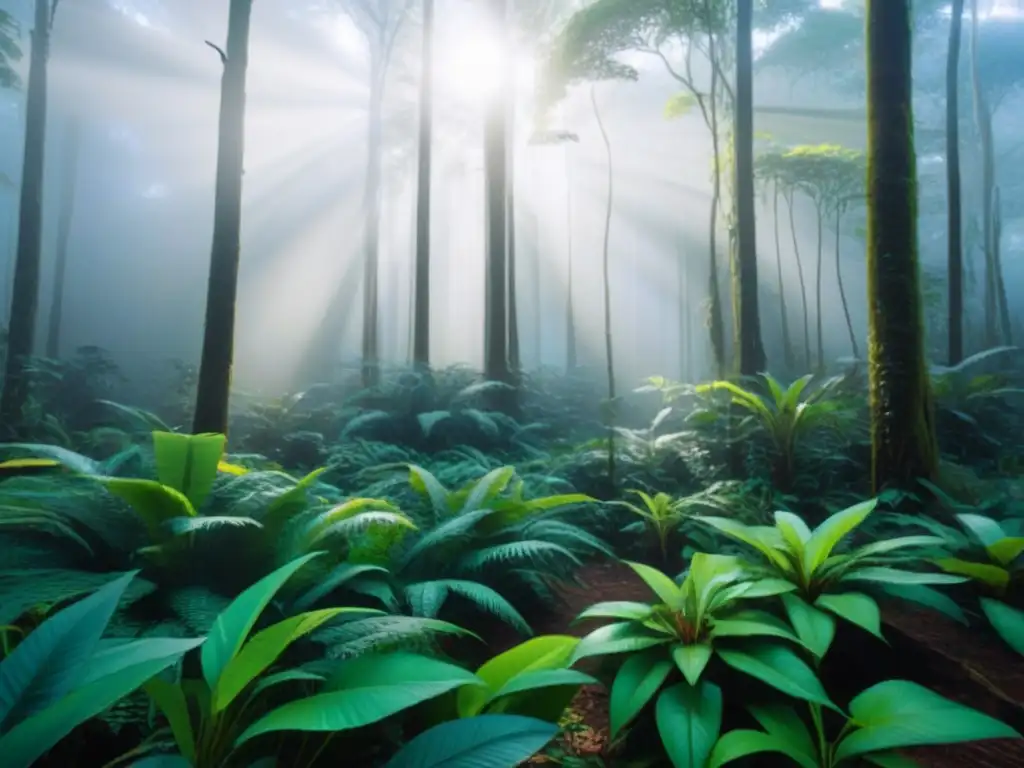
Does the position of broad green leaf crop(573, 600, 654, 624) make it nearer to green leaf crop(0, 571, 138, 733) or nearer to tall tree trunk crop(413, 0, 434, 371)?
green leaf crop(0, 571, 138, 733)

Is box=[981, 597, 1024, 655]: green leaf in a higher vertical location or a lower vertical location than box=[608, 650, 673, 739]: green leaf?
higher

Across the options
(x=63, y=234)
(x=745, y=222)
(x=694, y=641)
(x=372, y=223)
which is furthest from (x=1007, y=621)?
(x=63, y=234)

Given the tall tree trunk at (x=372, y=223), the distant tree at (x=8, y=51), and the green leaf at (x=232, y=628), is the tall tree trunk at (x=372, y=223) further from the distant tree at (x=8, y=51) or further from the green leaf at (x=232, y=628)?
the green leaf at (x=232, y=628)

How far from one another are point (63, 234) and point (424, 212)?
1410 cm

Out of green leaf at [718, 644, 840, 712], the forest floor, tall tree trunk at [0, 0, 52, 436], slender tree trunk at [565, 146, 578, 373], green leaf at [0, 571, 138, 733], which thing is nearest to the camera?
green leaf at [0, 571, 138, 733]

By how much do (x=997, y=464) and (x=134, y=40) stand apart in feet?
132

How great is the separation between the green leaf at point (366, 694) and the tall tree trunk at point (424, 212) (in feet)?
30.7

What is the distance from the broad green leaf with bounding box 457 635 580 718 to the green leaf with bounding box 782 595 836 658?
0.74 meters

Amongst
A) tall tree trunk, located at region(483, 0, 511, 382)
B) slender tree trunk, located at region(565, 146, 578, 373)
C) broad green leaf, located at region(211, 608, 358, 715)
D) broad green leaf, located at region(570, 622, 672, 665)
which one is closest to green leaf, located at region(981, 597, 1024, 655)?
broad green leaf, located at region(570, 622, 672, 665)

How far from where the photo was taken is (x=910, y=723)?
140 cm

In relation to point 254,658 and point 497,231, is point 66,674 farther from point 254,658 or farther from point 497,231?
point 497,231

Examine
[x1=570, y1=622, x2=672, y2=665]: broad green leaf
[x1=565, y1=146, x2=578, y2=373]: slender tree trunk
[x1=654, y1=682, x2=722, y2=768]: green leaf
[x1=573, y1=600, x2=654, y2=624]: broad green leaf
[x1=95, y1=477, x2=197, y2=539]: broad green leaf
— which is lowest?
[x1=654, y1=682, x2=722, y2=768]: green leaf

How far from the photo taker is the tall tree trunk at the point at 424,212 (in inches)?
440

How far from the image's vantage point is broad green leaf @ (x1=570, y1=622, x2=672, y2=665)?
5.67ft
